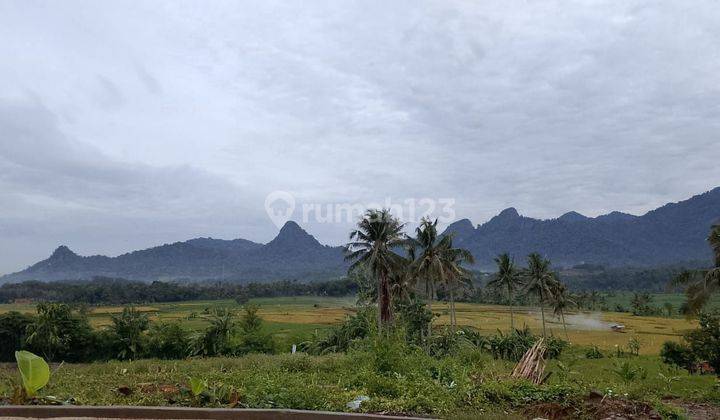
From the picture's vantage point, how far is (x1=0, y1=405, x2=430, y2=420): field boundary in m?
6.43

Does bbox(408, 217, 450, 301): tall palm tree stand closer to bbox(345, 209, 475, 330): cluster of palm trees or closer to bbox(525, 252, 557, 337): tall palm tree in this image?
bbox(345, 209, 475, 330): cluster of palm trees

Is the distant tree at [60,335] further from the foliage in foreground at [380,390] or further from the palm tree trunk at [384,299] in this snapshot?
the foliage in foreground at [380,390]

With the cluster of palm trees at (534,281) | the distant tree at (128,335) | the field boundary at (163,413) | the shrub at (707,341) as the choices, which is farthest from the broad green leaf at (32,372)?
the cluster of palm trees at (534,281)

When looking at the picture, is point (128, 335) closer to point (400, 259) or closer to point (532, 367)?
point (400, 259)

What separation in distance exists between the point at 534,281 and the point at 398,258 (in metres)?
18.6

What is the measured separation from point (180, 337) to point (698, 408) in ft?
120

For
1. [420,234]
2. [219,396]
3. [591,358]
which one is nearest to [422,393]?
[219,396]

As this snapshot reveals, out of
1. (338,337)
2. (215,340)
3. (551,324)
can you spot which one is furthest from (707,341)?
(551,324)

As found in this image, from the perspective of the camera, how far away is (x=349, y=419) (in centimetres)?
643

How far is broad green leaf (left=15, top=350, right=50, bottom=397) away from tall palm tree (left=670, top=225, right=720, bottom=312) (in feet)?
68.5

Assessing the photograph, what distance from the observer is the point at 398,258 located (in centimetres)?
3616

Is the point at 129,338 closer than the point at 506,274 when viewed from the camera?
Yes

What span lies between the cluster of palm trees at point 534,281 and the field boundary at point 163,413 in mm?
43221

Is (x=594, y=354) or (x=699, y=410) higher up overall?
(x=699, y=410)
